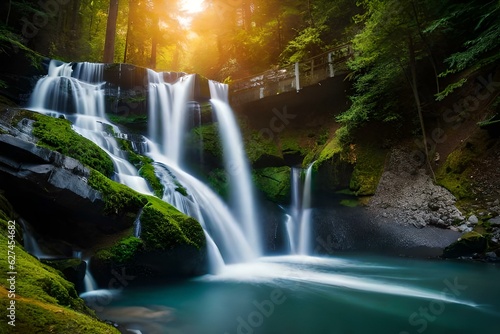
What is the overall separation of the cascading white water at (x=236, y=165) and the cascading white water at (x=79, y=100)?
442cm

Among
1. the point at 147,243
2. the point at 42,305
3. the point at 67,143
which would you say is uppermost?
the point at 67,143

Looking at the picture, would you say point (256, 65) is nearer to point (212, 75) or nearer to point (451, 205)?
point (212, 75)

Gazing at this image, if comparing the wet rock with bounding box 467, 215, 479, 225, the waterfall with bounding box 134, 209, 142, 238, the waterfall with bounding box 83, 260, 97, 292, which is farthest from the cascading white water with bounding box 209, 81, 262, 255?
the wet rock with bounding box 467, 215, 479, 225

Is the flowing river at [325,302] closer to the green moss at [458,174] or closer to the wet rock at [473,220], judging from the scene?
the wet rock at [473,220]

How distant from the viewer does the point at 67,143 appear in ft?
22.8

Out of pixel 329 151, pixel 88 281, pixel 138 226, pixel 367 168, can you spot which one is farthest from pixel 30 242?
pixel 367 168

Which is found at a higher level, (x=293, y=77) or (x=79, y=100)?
(x=293, y=77)

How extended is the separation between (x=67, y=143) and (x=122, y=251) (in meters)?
3.03

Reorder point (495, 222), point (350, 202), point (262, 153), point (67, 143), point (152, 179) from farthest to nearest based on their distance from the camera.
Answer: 1. point (262, 153)
2. point (350, 202)
3. point (152, 179)
4. point (495, 222)
5. point (67, 143)

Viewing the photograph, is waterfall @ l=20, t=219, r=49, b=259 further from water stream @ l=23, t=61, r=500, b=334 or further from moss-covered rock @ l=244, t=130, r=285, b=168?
moss-covered rock @ l=244, t=130, r=285, b=168

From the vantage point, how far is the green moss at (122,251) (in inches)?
223

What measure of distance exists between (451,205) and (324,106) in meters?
7.00

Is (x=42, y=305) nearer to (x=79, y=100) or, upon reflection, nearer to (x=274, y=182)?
(x=274, y=182)

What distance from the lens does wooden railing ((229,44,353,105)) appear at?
41.4ft
